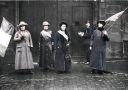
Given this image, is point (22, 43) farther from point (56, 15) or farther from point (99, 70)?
point (56, 15)

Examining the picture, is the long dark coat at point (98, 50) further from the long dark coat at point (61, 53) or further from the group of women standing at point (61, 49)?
the long dark coat at point (61, 53)

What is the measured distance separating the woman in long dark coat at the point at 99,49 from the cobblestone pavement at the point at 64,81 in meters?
0.38

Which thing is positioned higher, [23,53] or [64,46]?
[64,46]

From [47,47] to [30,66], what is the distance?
5.24 ft

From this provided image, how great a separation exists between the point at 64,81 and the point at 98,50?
8.61 ft

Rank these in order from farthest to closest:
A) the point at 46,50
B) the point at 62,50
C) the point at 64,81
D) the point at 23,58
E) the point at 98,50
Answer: the point at 46,50 → the point at 62,50 → the point at 98,50 → the point at 23,58 → the point at 64,81

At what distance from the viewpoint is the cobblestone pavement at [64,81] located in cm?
1376

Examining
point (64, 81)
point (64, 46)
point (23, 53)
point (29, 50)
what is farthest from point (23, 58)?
point (64, 81)

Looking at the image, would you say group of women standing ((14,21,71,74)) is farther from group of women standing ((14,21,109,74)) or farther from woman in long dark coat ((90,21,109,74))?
woman in long dark coat ((90,21,109,74))

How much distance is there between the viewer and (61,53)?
1727 centimetres

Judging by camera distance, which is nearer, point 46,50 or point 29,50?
point 29,50

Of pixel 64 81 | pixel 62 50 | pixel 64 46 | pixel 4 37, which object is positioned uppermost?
pixel 4 37

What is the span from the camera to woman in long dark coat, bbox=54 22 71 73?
678 inches

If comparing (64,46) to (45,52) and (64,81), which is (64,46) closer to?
(45,52)
